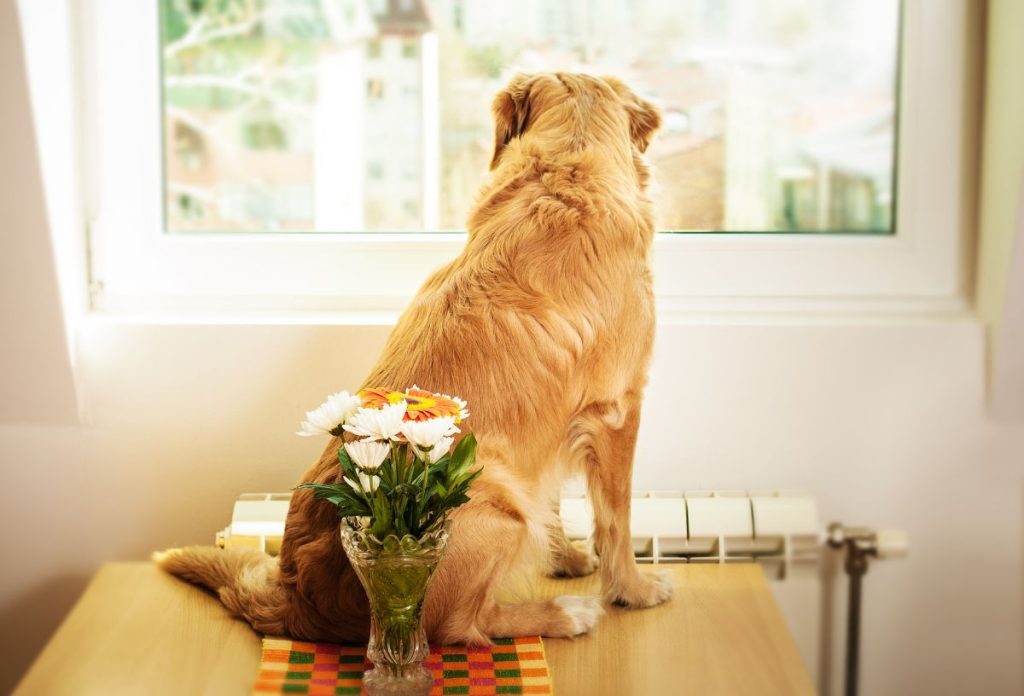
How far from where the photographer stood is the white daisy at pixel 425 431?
3.82 ft

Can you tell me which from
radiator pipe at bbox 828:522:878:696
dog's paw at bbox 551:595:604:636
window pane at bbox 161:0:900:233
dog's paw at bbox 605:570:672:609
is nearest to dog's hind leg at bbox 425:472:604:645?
dog's paw at bbox 551:595:604:636

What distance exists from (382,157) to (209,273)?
0.39 meters

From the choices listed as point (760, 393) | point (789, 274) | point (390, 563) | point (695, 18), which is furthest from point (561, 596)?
point (695, 18)

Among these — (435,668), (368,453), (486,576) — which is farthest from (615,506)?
(368,453)

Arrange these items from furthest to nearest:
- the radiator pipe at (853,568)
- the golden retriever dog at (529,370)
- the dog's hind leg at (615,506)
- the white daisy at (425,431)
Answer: the radiator pipe at (853,568) → the dog's hind leg at (615,506) → the golden retriever dog at (529,370) → the white daisy at (425,431)

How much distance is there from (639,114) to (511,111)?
0.61ft

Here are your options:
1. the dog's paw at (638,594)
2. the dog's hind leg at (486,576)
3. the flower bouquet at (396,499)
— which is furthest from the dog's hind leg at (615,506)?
the flower bouquet at (396,499)

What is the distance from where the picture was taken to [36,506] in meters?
1.86

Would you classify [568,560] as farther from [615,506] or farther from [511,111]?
[511,111]

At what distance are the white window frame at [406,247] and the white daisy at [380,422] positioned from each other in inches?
29.9

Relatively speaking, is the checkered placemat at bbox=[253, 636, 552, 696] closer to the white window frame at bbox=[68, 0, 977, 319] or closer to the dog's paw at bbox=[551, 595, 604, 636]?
the dog's paw at bbox=[551, 595, 604, 636]

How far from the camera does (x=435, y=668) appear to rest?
1.31m

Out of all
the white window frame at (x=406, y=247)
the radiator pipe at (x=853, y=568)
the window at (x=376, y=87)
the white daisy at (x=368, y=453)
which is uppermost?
the window at (x=376, y=87)

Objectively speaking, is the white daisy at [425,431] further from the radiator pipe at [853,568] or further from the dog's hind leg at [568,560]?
the radiator pipe at [853,568]
